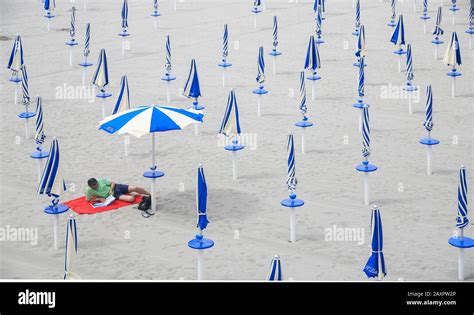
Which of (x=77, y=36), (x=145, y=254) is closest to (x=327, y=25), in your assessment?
(x=77, y=36)

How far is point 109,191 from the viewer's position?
1662 centimetres

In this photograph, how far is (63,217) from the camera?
52.6 ft

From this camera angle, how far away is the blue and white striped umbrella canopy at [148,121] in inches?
612

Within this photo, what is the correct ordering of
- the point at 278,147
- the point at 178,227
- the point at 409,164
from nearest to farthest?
the point at 178,227 → the point at 409,164 → the point at 278,147

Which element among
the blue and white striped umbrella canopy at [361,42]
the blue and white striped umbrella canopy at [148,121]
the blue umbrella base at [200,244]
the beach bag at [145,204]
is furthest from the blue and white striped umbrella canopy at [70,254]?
the blue and white striped umbrella canopy at [361,42]

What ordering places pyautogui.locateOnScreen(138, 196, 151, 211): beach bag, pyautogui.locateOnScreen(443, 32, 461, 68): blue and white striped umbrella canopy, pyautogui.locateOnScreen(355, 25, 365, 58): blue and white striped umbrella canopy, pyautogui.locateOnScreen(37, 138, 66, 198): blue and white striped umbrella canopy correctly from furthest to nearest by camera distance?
pyautogui.locateOnScreen(355, 25, 365, 58): blue and white striped umbrella canopy, pyautogui.locateOnScreen(443, 32, 461, 68): blue and white striped umbrella canopy, pyautogui.locateOnScreen(138, 196, 151, 211): beach bag, pyautogui.locateOnScreen(37, 138, 66, 198): blue and white striped umbrella canopy

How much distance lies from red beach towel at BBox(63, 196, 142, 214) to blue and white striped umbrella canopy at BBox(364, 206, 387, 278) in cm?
655

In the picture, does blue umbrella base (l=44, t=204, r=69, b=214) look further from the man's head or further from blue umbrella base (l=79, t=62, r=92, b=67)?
blue umbrella base (l=79, t=62, r=92, b=67)

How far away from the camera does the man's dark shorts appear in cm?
1669

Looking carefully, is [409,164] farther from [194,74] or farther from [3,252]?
[3,252]

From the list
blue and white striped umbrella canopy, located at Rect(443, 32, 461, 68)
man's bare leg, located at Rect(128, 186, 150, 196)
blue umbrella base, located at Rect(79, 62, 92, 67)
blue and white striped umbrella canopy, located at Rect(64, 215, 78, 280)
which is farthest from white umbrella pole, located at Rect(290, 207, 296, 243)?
blue umbrella base, located at Rect(79, 62, 92, 67)

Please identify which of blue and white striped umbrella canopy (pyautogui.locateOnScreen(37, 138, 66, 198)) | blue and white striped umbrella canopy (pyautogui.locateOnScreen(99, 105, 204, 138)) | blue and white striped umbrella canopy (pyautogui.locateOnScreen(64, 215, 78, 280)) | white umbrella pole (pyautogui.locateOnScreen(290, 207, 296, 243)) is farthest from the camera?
blue and white striped umbrella canopy (pyautogui.locateOnScreen(99, 105, 204, 138))

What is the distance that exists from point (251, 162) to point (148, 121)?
3.96 metres
